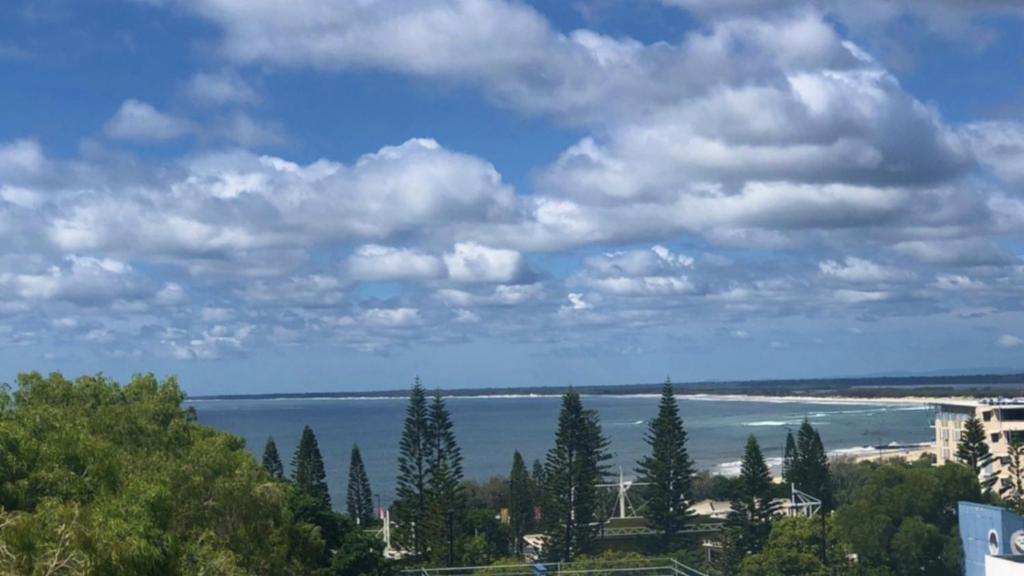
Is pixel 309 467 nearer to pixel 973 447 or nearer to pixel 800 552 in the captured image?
pixel 800 552

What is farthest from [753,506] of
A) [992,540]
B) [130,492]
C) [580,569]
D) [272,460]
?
[130,492]

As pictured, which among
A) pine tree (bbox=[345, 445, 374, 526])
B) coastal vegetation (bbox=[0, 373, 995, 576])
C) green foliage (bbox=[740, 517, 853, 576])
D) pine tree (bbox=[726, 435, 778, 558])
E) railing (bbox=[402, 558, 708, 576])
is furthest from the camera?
pine tree (bbox=[345, 445, 374, 526])

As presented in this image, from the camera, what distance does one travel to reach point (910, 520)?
28.8 m

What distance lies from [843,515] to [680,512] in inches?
231

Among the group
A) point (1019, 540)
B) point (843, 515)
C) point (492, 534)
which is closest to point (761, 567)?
point (843, 515)

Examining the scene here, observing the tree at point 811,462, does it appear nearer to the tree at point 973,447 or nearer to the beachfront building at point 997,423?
the tree at point 973,447

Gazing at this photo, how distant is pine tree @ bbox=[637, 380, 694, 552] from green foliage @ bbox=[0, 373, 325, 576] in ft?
54.6

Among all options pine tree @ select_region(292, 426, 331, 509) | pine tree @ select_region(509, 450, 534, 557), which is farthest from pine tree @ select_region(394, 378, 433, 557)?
pine tree @ select_region(509, 450, 534, 557)

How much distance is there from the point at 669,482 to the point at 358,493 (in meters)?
12.0

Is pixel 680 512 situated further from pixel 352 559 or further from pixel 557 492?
pixel 352 559

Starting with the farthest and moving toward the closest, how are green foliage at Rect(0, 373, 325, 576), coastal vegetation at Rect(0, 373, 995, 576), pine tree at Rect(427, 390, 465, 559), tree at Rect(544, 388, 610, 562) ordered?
tree at Rect(544, 388, 610, 562), pine tree at Rect(427, 390, 465, 559), coastal vegetation at Rect(0, 373, 995, 576), green foliage at Rect(0, 373, 325, 576)

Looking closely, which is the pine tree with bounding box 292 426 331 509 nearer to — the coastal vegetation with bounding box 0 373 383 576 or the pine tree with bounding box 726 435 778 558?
the pine tree with bounding box 726 435 778 558

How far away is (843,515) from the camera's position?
30297 mm

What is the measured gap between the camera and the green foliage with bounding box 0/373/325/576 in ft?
26.0
